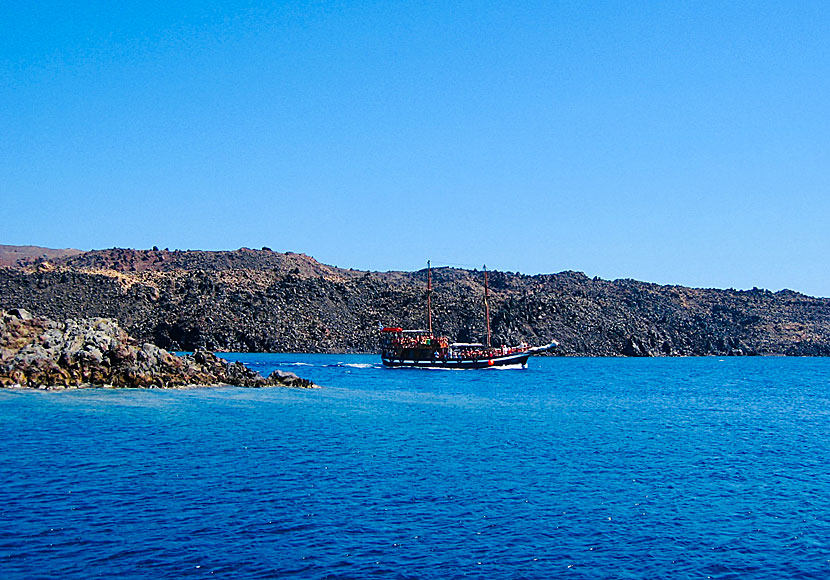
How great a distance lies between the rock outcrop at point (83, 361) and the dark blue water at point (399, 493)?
6.23 meters

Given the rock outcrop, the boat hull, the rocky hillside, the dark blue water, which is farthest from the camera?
the rocky hillside

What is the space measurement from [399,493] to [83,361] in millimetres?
39180

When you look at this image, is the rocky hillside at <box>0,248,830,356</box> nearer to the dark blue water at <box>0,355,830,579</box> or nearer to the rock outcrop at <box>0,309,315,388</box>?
the rock outcrop at <box>0,309,315,388</box>

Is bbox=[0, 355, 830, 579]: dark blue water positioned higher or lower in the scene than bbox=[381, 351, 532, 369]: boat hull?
lower

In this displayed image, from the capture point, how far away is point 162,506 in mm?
20984

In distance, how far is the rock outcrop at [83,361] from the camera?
52.7 meters

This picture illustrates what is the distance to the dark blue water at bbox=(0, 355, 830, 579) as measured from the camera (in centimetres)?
1688

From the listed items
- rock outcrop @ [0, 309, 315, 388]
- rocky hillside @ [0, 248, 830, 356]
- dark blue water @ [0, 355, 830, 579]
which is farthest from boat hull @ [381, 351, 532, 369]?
dark blue water @ [0, 355, 830, 579]

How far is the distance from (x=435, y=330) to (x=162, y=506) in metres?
126

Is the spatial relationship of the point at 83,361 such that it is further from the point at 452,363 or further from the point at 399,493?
the point at 452,363

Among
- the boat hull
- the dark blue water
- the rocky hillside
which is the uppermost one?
the rocky hillside

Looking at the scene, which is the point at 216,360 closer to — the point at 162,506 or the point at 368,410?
the point at 368,410

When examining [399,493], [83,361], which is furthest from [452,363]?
[399,493]

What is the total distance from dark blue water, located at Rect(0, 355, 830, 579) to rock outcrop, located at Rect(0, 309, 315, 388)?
6.23 m
